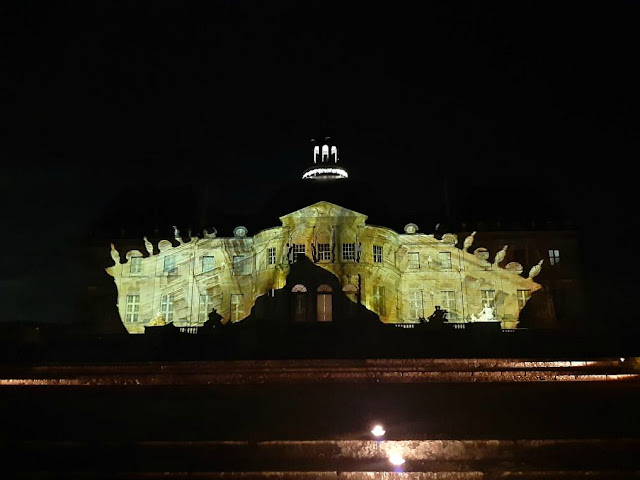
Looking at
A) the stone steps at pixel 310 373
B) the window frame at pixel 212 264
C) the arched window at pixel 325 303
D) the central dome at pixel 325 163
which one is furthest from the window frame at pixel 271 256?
the stone steps at pixel 310 373

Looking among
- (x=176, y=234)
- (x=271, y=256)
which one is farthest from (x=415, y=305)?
(x=176, y=234)

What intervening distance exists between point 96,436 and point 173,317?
32.5m

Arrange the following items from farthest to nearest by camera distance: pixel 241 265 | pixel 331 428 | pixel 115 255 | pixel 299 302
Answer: pixel 115 255, pixel 241 265, pixel 299 302, pixel 331 428

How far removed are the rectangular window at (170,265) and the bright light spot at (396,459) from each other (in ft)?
115

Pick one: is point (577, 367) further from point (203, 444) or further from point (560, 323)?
point (560, 323)

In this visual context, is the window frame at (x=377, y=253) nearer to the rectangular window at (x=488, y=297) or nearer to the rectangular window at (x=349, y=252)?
the rectangular window at (x=349, y=252)

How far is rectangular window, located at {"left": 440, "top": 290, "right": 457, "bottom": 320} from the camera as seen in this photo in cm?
4053

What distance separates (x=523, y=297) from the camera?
40469 mm

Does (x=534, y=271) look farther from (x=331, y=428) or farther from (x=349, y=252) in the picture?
(x=331, y=428)

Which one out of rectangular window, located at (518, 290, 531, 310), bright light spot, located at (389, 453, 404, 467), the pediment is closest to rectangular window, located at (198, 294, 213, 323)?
the pediment

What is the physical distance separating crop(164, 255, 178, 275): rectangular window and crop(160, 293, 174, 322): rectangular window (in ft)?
5.59

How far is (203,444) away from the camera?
9.32 meters

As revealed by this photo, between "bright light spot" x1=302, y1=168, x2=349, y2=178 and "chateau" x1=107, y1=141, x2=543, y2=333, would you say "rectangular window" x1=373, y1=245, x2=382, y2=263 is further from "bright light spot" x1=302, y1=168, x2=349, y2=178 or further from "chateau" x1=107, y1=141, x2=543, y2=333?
"bright light spot" x1=302, y1=168, x2=349, y2=178

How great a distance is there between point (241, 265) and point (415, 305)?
1333 cm
